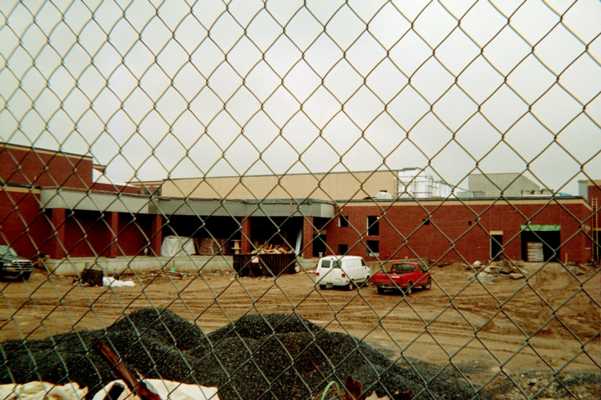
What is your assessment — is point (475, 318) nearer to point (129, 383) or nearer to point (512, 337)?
point (512, 337)

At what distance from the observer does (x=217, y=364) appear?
13.3 feet

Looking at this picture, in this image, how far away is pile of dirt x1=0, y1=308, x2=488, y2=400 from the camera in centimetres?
322

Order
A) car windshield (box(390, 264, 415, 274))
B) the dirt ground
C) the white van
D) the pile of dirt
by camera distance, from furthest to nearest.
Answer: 1. car windshield (box(390, 264, 415, 274))
2. the white van
3. the dirt ground
4. the pile of dirt

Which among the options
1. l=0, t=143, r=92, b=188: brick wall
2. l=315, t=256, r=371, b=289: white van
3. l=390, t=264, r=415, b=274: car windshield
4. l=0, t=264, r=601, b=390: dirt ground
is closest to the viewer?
l=0, t=143, r=92, b=188: brick wall

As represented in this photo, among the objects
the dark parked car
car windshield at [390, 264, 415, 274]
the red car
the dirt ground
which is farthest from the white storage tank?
car windshield at [390, 264, 415, 274]

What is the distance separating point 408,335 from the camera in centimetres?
1234

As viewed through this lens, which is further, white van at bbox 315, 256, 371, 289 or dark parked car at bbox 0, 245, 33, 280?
white van at bbox 315, 256, 371, 289

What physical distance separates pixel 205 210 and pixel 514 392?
23621 mm

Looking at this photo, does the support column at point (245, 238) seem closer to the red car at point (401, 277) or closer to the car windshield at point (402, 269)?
the red car at point (401, 277)

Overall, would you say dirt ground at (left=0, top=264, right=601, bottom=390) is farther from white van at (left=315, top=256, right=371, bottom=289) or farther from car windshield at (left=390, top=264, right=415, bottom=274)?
car windshield at (left=390, top=264, right=415, bottom=274)

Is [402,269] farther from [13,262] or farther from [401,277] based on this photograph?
[13,262]

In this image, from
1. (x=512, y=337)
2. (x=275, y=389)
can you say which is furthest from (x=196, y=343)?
(x=512, y=337)

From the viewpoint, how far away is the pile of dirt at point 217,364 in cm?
322

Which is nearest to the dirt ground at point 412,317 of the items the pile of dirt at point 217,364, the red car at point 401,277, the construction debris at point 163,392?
the red car at point 401,277
